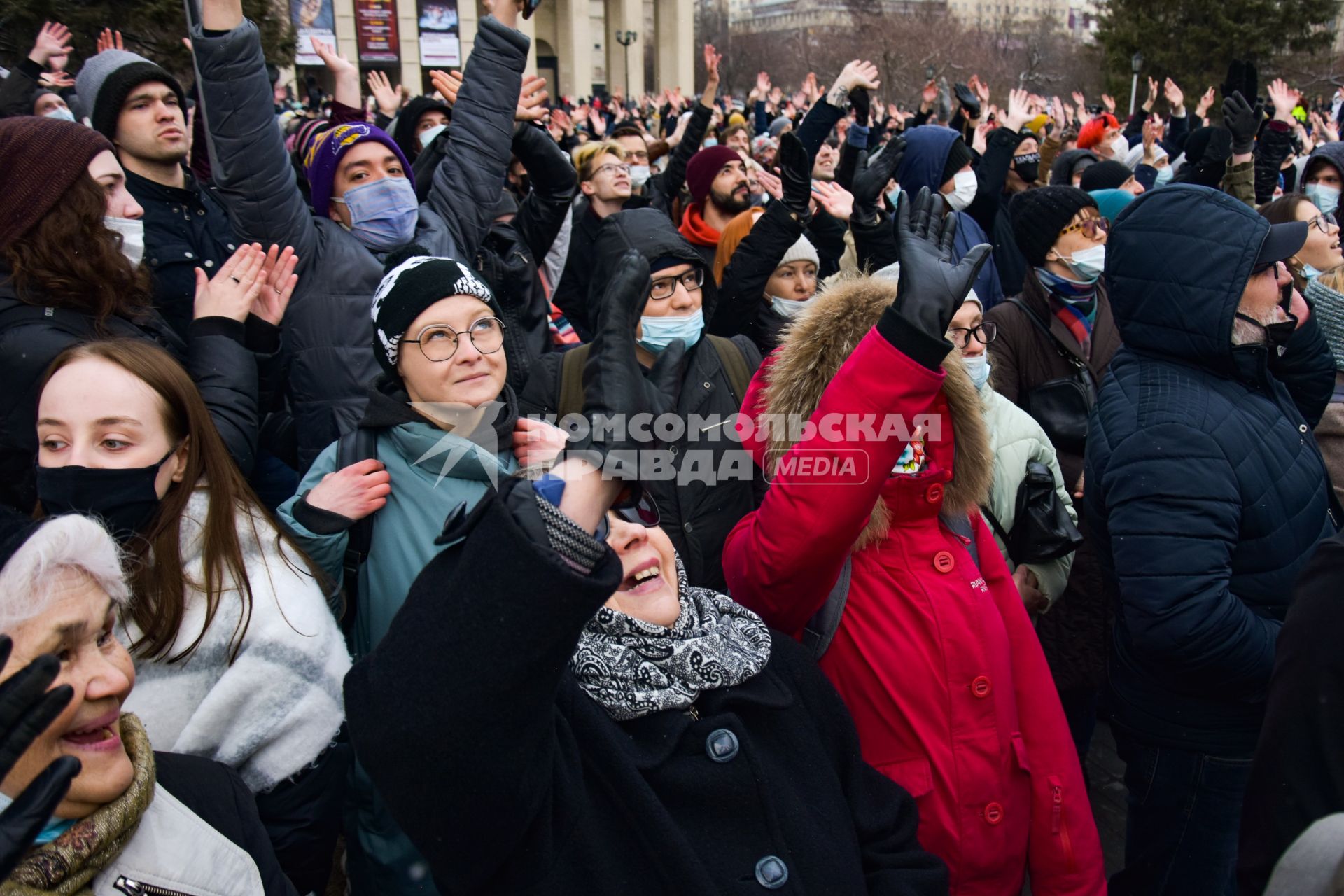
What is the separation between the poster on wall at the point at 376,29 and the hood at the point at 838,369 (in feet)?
141

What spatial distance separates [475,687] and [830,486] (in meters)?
0.90

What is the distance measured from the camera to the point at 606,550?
1400mm

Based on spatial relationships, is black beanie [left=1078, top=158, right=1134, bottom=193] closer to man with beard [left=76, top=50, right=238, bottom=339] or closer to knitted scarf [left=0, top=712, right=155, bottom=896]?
man with beard [left=76, top=50, right=238, bottom=339]

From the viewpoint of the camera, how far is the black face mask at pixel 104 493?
1.93 meters

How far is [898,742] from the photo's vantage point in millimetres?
2193

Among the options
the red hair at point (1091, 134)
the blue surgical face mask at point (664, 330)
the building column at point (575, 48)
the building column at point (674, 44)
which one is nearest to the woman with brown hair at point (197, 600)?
the blue surgical face mask at point (664, 330)

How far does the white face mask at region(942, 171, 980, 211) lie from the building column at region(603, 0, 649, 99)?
42.4 meters

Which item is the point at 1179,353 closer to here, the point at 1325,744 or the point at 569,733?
the point at 1325,744

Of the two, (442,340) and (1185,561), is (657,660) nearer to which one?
(442,340)

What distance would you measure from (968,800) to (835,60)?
4530 centimetres

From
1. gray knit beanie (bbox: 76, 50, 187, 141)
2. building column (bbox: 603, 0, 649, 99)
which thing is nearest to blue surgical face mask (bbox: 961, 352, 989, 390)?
gray knit beanie (bbox: 76, 50, 187, 141)

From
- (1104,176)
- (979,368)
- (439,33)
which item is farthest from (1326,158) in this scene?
(439,33)

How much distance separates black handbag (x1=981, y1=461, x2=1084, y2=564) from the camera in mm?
2807

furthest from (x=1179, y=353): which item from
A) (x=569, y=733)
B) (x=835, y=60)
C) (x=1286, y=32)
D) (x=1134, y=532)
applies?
(x=835, y=60)
